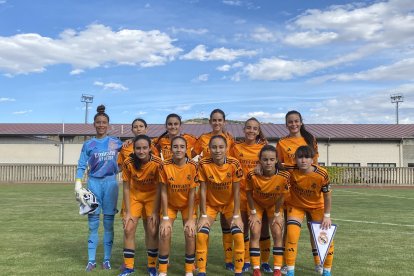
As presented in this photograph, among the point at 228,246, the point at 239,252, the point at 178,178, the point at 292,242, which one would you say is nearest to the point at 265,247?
the point at 228,246

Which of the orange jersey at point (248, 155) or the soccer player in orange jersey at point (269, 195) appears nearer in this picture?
the soccer player in orange jersey at point (269, 195)

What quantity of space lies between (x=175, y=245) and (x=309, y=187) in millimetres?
3077

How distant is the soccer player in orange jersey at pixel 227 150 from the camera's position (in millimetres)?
5695

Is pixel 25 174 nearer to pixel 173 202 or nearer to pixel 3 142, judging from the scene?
pixel 3 142

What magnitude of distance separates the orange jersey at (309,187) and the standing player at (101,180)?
253cm

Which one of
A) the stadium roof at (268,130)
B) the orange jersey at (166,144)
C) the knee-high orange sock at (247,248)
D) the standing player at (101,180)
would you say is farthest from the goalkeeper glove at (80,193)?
the stadium roof at (268,130)

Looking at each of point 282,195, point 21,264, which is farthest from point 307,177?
point 21,264

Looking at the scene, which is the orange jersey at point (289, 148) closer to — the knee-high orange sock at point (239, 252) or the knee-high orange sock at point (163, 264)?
the knee-high orange sock at point (239, 252)

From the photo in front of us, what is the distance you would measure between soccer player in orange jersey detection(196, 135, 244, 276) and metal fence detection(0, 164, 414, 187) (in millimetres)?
21967

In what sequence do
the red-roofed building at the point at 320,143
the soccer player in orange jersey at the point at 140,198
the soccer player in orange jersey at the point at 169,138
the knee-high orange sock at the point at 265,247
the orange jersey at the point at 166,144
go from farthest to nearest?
the red-roofed building at the point at 320,143 < the orange jersey at the point at 166,144 < the soccer player in orange jersey at the point at 169,138 < the knee-high orange sock at the point at 265,247 < the soccer player in orange jersey at the point at 140,198

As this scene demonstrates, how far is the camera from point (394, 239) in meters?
7.67

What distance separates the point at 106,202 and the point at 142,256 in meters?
1.20

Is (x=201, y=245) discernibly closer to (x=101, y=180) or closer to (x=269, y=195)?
(x=269, y=195)

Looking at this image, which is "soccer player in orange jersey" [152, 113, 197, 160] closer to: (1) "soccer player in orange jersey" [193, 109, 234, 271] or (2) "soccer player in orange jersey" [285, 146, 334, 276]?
(1) "soccer player in orange jersey" [193, 109, 234, 271]
